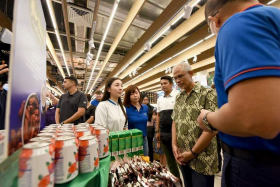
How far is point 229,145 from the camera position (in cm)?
83

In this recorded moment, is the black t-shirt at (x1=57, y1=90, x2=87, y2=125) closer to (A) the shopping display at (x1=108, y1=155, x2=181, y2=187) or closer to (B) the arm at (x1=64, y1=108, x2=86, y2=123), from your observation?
(B) the arm at (x1=64, y1=108, x2=86, y2=123)

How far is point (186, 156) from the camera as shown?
154 centimetres

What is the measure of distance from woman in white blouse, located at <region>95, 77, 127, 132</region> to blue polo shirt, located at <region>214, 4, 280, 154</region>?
5.07 feet

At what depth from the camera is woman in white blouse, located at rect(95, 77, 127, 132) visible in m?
1.86

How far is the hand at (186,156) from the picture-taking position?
1.50 m

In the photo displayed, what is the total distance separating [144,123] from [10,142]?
7.45 feet

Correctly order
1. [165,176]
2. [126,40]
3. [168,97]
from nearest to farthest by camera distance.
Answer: [165,176] < [168,97] < [126,40]

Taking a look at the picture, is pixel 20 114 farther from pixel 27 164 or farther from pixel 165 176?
pixel 165 176

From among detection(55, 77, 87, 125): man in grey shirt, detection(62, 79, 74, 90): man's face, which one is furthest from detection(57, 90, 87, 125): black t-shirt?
detection(62, 79, 74, 90): man's face

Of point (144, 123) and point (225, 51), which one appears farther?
point (144, 123)

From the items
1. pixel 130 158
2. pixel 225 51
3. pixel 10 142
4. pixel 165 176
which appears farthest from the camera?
pixel 130 158

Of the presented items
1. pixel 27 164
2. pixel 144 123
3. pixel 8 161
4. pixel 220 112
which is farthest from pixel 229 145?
pixel 144 123

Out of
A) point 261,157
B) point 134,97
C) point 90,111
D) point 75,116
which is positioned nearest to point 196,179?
Answer: point 261,157

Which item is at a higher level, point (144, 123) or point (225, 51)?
point (225, 51)
